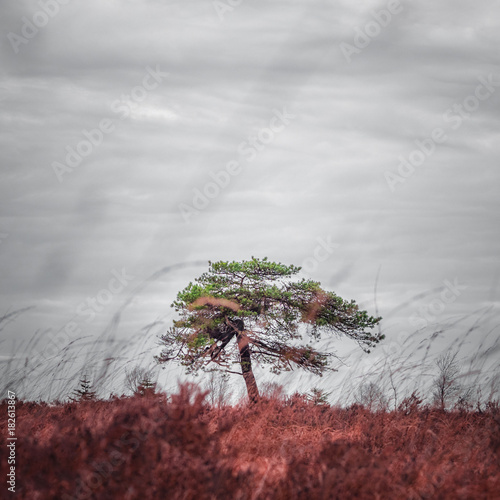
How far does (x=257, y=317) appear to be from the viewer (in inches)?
714

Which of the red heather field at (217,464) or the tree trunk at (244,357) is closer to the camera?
the red heather field at (217,464)

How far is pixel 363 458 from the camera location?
4.86 metres

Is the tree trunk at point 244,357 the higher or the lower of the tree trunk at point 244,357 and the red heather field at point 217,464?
the higher

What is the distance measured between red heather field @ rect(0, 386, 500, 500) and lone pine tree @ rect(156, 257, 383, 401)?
37.2 ft

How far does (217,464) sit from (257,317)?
45.0 ft

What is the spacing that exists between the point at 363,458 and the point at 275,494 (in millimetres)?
1096

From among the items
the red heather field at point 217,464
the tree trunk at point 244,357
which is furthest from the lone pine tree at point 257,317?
the red heather field at point 217,464

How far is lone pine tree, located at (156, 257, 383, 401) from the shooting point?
1817cm

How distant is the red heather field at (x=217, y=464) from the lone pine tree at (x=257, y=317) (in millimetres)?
11343

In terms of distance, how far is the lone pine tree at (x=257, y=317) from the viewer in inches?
715

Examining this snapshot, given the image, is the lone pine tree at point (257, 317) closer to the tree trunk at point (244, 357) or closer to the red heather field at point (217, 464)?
the tree trunk at point (244, 357)

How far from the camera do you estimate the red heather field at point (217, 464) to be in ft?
13.2

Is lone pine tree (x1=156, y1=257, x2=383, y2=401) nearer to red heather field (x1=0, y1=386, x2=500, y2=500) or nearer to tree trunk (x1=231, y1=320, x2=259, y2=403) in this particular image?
tree trunk (x1=231, y1=320, x2=259, y2=403)

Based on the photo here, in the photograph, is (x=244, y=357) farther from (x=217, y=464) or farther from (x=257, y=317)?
(x=217, y=464)
